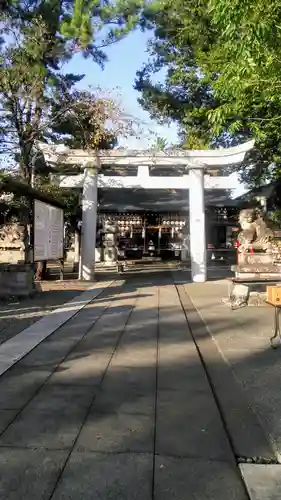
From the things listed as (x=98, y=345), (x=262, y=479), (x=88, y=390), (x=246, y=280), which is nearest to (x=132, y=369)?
(x=88, y=390)

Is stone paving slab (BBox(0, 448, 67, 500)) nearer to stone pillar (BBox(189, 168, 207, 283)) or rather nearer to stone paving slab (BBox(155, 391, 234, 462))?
stone paving slab (BBox(155, 391, 234, 462))

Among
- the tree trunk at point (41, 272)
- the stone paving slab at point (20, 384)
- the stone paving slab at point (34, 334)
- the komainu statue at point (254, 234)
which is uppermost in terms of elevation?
the komainu statue at point (254, 234)

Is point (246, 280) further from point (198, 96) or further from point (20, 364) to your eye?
point (198, 96)

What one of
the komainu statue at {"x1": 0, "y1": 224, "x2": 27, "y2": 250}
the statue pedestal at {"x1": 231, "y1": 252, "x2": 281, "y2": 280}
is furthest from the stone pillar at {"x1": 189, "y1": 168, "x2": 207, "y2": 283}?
the komainu statue at {"x1": 0, "y1": 224, "x2": 27, "y2": 250}

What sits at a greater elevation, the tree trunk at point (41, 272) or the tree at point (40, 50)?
the tree at point (40, 50)

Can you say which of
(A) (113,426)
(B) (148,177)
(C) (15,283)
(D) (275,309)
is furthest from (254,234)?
(A) (113,426)

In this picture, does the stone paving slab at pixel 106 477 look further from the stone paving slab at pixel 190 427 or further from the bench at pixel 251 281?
the bench at pixel 251 281

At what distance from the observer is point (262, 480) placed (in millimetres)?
2729

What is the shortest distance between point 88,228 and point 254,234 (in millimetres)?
5817

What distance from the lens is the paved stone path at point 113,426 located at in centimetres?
264

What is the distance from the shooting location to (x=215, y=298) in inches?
422

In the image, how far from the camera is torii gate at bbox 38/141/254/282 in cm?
1483

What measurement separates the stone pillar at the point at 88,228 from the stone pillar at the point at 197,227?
10.9ft

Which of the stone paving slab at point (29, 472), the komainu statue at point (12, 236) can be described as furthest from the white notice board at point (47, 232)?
the stone paving slab at point (29, 472)
